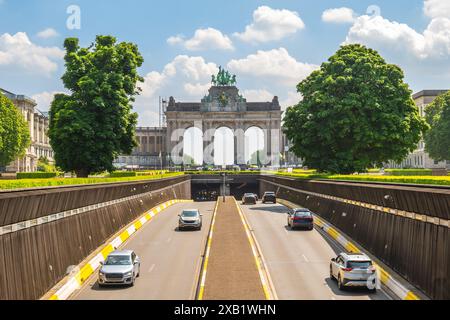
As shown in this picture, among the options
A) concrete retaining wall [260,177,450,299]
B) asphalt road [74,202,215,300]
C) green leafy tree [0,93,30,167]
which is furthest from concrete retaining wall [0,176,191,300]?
→ green leafy tree [0,93,30,167]

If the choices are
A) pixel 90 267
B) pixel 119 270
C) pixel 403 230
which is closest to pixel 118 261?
pixel 119 270

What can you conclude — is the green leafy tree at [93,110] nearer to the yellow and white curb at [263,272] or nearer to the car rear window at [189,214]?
the car rear window at [189,214]

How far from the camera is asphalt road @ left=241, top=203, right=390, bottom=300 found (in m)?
23.0

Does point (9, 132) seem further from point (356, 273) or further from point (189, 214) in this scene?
point (356, 273)

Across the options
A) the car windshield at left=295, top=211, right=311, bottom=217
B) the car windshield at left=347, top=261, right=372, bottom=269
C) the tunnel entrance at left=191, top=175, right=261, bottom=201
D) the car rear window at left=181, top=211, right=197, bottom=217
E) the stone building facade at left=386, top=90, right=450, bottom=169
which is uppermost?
the stone building facade at left=386, top=90, right=450, bottom=169

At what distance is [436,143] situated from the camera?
86.4 m

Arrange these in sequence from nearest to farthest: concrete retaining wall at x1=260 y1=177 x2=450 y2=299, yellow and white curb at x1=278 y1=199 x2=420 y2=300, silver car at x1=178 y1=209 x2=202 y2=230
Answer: concrete retaining wall at x1=260 y1=177 x2=450 y2=299, yellow and white curb at x1=278 y1=199 x2=420 y2=300, silver car at x1=178 y1=209 x2=202 y2=230

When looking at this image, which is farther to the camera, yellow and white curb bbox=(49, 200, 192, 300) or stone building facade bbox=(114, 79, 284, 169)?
stone building facade bbox=(114, 79, 284, 169)

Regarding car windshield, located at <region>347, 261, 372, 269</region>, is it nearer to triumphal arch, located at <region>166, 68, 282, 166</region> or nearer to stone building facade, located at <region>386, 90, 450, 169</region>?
stone building facade, located at <region>386, 90, 450, 169</region>

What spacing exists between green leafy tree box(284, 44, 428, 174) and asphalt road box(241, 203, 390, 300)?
14.1 meters

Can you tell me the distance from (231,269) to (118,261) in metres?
5.34

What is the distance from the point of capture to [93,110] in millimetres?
53938
